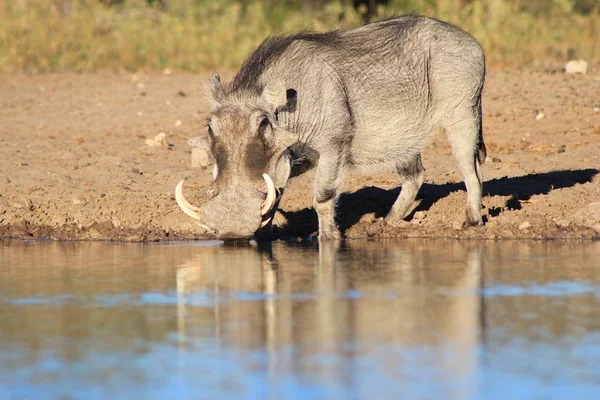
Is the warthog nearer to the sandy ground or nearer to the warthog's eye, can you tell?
the warthog's eye

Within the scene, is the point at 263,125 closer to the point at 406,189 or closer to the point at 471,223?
the point at 406,189

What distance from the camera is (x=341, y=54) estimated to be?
761cm

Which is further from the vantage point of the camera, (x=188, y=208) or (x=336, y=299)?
(x=188, y=208)

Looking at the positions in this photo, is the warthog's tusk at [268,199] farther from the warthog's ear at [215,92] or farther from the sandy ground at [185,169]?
the sandy ground at [185,169]

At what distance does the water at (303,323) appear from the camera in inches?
158

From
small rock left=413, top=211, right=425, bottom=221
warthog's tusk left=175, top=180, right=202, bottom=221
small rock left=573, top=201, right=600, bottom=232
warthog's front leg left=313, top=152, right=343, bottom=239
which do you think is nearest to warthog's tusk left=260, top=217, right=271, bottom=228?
warthog's tusk left=175, top=180, right=202, bottom=221

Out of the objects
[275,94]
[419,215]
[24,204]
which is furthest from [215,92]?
[24,204]

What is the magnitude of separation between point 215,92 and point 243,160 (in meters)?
0.62

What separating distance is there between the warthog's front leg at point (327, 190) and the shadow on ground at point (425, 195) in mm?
289

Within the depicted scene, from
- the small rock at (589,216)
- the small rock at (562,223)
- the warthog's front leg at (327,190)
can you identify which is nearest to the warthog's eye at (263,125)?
the warthog's front leg at (327,190)

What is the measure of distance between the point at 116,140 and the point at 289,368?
6.48 meters

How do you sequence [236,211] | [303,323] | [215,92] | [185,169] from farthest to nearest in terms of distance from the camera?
[185,169]
[215,92]
[236,211]
[303,323]

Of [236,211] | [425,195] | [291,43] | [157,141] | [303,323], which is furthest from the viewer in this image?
[157,141]

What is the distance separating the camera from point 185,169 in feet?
31.0
